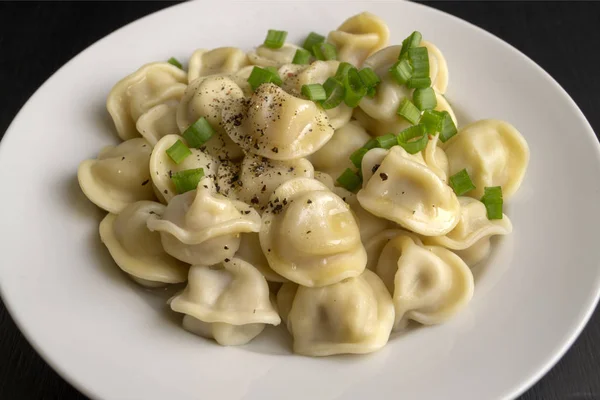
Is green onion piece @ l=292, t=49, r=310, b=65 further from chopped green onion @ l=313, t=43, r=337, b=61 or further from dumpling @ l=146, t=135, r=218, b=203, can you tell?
dumpling @ l=146, t=135, r=218, b=203

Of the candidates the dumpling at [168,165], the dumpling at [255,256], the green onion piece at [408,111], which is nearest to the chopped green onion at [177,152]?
the dumpling at [168,165]

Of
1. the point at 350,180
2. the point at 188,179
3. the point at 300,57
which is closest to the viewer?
the point at 188,179

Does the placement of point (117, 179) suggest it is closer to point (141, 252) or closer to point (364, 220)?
point (141, 252)

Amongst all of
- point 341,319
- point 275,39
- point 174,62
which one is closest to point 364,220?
point 341,319

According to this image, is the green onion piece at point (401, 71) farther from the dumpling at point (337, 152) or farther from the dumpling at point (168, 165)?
the dumpling at point (168, 165)

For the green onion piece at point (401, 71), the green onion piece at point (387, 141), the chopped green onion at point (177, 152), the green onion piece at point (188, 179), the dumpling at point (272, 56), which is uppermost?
the green onion piece at point (401, 71)

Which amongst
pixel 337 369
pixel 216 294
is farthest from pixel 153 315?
pixel 337 369

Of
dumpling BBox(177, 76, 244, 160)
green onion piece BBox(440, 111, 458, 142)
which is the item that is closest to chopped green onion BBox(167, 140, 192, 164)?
dumpling BBox(177, 76, 244, 160)
